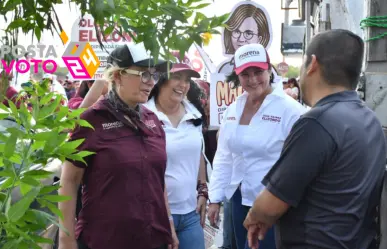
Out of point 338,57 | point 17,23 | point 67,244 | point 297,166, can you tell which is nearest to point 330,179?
Answer: point 297,166

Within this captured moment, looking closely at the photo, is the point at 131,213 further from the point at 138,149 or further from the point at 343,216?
the point at 343,216

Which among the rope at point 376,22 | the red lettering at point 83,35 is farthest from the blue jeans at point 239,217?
the red lettering at point 83,35

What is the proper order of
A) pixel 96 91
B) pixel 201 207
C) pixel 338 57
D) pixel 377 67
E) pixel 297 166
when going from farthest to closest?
1. pixel 96 91
2. pixel 201 207
3. pixel 377 67
4. pixel 338 57
5. pixel 297 166

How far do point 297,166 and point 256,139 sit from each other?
1.91 m

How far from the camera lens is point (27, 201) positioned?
2.17m

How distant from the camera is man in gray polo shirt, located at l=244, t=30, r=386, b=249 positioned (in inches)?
119

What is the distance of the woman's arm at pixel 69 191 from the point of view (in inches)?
153

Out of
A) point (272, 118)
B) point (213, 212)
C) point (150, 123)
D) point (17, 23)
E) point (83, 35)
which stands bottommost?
point (213, 212)

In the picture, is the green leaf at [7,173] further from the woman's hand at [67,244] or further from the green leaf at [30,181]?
the woman's hand at [67,244]

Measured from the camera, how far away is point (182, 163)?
4973 millimetres

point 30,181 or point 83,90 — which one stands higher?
point 30,181

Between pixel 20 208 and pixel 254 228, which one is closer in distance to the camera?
pixel 20 208

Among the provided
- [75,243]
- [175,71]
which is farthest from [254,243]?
[175,71]

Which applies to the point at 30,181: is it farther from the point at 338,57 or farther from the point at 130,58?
the point at 130,58
